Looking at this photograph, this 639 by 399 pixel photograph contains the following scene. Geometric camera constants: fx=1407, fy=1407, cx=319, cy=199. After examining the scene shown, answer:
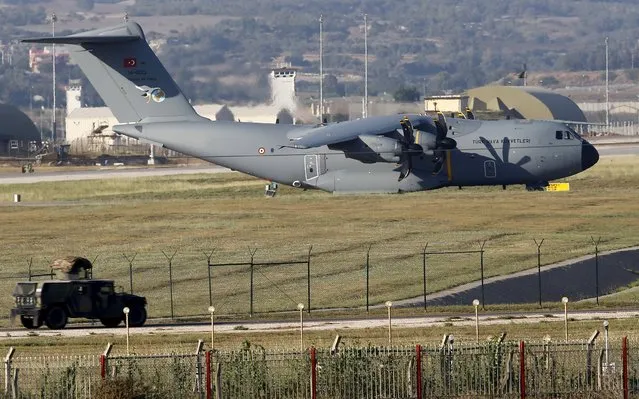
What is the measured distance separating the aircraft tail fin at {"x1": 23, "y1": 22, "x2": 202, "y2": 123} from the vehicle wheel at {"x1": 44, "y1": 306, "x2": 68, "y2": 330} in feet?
88.7

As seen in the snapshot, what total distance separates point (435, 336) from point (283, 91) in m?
63.0

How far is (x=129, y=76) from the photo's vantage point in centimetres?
6581

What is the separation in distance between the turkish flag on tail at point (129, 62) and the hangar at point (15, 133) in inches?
4048

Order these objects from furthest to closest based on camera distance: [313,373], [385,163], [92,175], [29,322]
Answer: [92,175], [385,163], [29,322], [313,373]

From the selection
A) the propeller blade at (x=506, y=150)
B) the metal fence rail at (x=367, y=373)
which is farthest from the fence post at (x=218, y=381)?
the propeller blade at (x=506, y=150)

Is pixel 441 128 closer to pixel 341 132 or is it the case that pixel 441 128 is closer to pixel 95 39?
pixel 341 132

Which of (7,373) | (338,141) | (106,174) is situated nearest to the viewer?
(7,373)

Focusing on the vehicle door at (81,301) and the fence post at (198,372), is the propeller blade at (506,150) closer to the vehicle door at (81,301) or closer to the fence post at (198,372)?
the vehicle door at (81,301)

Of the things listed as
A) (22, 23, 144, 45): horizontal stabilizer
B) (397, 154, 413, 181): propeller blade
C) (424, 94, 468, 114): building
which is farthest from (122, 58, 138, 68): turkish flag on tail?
(424, 94, 468, 114): building

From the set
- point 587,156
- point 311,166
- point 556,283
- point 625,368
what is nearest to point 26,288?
point 625,368

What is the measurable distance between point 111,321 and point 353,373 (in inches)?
571

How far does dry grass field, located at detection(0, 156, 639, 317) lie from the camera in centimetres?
5094

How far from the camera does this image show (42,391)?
26781mm

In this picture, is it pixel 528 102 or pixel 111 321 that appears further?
pixel 528 102
